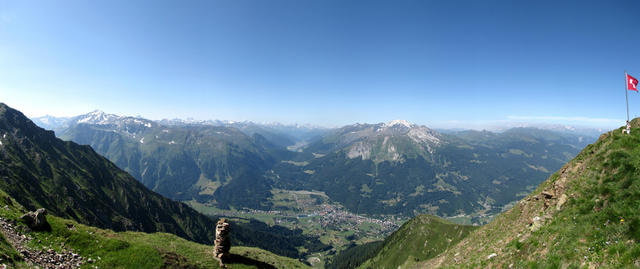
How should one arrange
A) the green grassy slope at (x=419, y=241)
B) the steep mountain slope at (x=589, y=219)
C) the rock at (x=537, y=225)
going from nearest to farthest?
1. the steep mountain slope at (x=589, y=219)
2. the rock at (x=537, y=225)
3. the green grassy slope at (x=419, y=241)

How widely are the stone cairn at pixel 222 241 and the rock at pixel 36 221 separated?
18.8 metres

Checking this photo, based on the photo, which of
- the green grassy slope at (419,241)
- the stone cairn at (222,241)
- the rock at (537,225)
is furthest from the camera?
the green grassy slope at (419,241)

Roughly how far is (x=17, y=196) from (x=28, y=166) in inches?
3000

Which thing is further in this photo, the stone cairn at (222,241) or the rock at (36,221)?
the stone cairn at (222,241)

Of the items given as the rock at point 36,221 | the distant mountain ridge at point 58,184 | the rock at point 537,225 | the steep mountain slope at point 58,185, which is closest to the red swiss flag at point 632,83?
the rock at point 537,225

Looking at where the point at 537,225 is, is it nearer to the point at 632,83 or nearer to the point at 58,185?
the point at 632,83

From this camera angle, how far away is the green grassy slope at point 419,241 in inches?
5025

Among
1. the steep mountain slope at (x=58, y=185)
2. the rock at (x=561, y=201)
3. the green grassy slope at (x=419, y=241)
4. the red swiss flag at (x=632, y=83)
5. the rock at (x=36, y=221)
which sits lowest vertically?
the green grassy slope at (x=419, y=241)

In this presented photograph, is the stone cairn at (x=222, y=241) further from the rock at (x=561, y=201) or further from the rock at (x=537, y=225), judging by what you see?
the rock at (x=561, y=201)

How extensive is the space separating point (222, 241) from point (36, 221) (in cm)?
2116

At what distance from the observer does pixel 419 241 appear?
145125mm

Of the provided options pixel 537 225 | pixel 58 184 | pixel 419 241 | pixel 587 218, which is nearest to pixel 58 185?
pixel 58 184

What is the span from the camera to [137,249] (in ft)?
106

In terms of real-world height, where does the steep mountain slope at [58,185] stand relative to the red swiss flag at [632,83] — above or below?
below
